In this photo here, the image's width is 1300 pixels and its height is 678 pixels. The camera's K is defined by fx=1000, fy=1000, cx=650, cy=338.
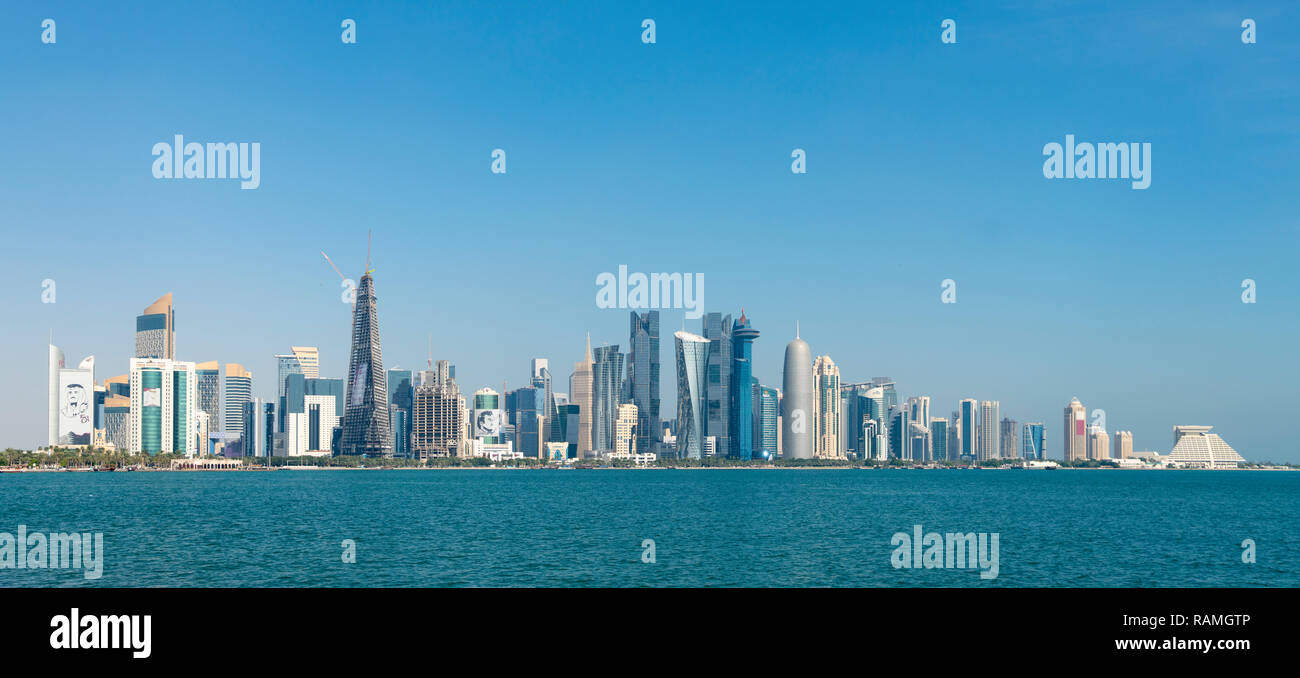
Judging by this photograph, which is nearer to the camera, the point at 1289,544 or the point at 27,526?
the point at 1289,544

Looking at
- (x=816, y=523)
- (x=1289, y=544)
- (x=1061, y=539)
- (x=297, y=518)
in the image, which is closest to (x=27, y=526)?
(x=297, y=518)
